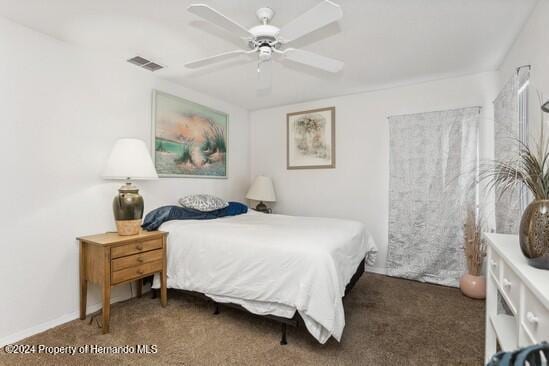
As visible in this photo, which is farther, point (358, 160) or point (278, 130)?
point (278, 130)

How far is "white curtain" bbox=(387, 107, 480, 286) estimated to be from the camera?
2.99 metres

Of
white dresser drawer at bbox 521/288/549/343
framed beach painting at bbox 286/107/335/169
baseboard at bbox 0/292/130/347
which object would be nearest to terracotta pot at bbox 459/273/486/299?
framed beach painting at bbox 286/107/335/169

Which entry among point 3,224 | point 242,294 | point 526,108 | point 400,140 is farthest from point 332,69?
point 3,224

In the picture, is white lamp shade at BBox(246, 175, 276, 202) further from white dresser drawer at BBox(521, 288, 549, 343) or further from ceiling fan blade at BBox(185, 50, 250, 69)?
white dresser drawer at BBox(521, 288, 549, 343)

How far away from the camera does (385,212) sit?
3443mm

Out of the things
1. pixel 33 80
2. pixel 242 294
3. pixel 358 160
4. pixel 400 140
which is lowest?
pixel 242 294

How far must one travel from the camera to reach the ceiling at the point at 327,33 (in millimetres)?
1826

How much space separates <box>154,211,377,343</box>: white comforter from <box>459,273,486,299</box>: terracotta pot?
1082mm

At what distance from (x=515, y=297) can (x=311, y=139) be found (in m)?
3.06

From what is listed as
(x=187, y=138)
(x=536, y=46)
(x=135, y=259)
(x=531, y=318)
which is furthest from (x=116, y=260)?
(x=536, y=46)

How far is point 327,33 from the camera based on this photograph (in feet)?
7.02

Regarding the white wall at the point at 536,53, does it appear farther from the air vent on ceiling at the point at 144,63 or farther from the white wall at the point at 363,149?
the air vent on ceiling at the point at 144,63

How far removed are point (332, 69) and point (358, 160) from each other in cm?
171

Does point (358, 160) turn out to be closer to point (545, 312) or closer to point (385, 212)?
point (385, 212)
